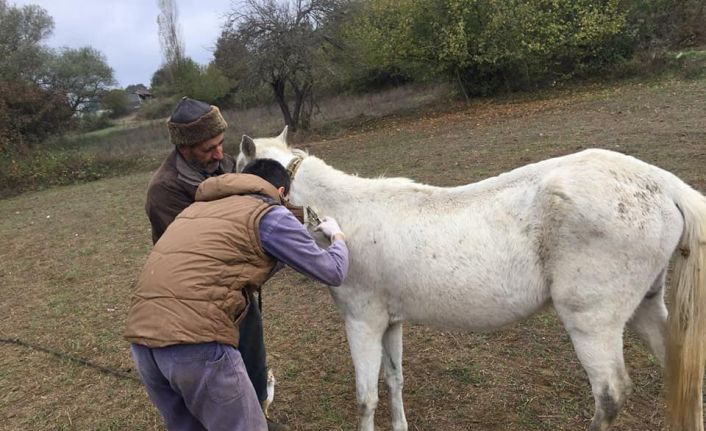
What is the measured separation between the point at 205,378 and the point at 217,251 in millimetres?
509

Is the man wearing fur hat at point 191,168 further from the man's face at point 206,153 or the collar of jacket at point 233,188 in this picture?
the collar of jacket at point 233,188

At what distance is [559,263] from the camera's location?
2381 millimetres

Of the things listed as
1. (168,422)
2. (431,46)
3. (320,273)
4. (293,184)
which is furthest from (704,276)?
(431,46)

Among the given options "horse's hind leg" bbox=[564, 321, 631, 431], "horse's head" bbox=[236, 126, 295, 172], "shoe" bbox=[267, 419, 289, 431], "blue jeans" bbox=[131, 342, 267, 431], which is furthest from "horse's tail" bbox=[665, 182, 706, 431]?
"shoe" bbox=[267, 419, 289, 431]

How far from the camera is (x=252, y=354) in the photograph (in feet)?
10.6

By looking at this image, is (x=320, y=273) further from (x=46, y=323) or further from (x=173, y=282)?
(x=46, y=323)

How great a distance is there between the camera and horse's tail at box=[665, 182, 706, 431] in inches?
90.5

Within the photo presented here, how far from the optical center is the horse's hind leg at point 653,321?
2.67 metres

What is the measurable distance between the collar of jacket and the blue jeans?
626 millimetres

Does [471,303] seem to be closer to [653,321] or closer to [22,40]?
[653,321]

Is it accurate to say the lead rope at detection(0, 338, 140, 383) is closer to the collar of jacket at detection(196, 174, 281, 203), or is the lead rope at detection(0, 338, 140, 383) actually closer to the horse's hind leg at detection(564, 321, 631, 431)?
the collar of jacket at detection(196, 174, 281, 203)

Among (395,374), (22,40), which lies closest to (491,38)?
(395,374)

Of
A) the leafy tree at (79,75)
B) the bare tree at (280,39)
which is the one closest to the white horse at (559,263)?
the bare tree at (280,39)

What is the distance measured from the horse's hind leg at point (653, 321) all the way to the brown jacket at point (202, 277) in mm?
2072
